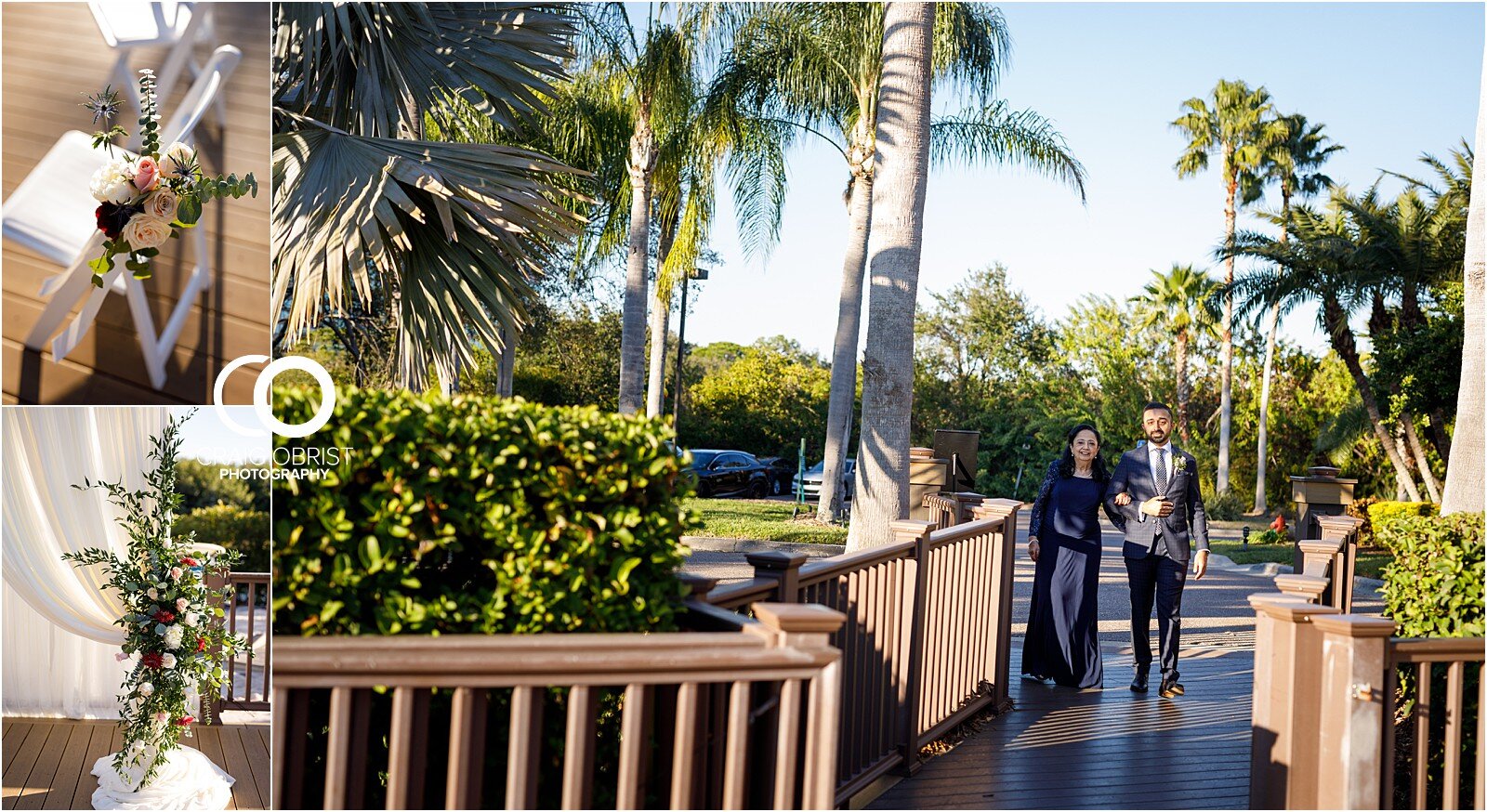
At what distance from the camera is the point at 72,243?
12.6 ft

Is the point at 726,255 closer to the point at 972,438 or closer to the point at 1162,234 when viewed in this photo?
the point at 1162,234

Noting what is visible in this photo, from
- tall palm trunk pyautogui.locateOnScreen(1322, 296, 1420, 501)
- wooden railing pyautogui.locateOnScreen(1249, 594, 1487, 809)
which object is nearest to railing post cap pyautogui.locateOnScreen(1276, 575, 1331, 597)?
wooden railing pyautogui.locateOnScreen(1249, 594, 1487, 809)

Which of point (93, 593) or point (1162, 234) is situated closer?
point (93, 593)

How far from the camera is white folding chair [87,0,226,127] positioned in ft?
12.7

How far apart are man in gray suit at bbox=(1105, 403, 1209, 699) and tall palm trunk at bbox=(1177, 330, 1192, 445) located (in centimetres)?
2348

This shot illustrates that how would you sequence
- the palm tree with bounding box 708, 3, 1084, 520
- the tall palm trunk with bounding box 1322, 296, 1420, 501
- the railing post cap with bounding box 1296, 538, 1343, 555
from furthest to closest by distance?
the tall palm trunk with bounding box 1322, 296, 1420, 501
the palm tree with bounding box 708, 3, 1084, 520
the railing post cap with bounding box 1296, 538, 1343, 555

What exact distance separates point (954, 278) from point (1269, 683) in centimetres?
3084

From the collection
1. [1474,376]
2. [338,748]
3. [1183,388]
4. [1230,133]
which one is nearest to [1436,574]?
[1474,376]

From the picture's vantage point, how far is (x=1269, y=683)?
337cm

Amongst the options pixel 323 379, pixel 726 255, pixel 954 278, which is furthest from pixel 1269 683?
pixel 726 255

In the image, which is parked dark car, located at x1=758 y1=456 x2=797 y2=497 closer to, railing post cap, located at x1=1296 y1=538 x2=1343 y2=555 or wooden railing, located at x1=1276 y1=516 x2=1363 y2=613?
wooden railing, located at x1=1276 y1=516 x2=1363 y2=613

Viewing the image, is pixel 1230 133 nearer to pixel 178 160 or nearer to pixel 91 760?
pixel 178 160

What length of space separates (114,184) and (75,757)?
2519mm

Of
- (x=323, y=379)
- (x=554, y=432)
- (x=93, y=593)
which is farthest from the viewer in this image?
(x=93, y=593)
